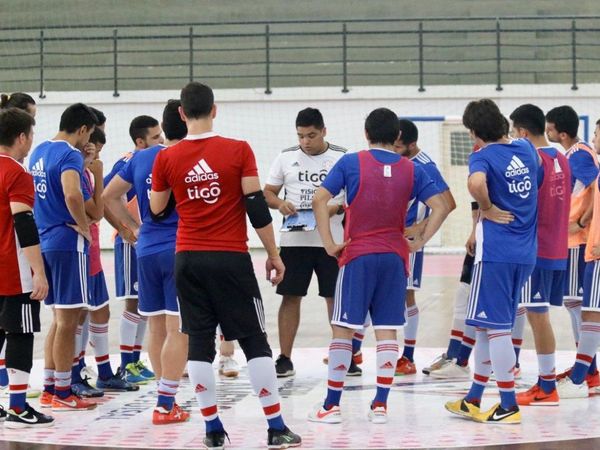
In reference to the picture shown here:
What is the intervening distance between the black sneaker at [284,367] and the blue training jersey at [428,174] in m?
1.40

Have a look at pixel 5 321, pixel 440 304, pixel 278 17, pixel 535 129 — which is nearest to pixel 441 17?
pixel 278 17

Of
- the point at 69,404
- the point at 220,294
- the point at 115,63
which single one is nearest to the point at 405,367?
the point at 69,404

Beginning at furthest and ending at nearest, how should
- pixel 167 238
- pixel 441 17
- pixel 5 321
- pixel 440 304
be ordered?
pixel 441 17 → pixel 440 304 → pixel 167 238 → pixel 5 321

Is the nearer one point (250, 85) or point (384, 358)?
point (384, 358)

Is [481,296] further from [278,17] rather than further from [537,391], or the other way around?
[278,17]

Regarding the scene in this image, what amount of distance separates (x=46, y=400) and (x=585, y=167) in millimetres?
3973

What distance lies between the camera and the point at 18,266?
6.09 m

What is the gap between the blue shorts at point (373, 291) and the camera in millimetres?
6211

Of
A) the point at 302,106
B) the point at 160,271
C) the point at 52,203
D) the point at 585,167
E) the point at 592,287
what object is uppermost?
the point at 302,106

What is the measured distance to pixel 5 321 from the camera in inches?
240

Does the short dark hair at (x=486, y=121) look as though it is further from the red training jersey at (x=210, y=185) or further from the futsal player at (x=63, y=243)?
the futsal player at (x=63, y=243)

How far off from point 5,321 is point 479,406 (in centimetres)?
285

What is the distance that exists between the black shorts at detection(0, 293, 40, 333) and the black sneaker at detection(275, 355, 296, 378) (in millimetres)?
2264

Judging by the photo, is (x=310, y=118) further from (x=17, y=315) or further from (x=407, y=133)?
(x=17, y=315)
